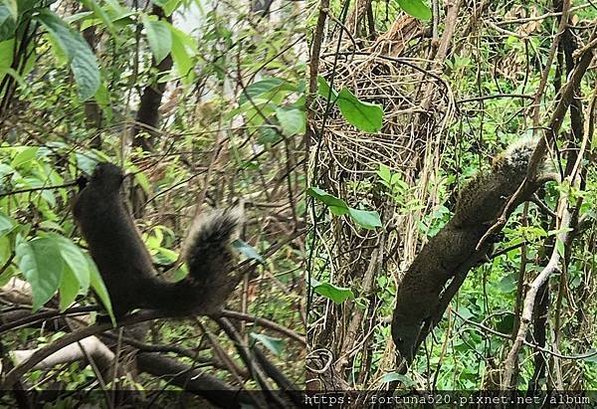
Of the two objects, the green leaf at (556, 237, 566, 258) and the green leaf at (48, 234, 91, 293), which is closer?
the green leaf at (48, 234, 91, 293)

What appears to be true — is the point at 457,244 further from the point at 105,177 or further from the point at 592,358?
the point at 105,177

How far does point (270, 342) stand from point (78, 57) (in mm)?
426

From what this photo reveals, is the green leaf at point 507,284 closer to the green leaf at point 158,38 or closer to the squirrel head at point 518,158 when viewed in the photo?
the squirrel head at point 518,158

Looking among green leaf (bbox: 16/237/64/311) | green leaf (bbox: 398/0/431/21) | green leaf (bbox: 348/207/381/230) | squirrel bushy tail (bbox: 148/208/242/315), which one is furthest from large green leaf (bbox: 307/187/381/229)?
green leaf (bbox: 16/237/64/311)

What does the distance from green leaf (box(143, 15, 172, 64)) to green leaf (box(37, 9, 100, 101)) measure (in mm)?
68

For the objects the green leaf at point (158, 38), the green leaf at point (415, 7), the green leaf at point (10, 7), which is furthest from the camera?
the green leaf at point (415, 7)

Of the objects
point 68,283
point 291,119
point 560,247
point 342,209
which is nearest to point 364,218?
point 342,209

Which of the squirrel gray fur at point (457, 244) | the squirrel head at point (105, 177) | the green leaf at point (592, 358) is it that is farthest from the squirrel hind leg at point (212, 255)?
the green leaf at point (592, 358)

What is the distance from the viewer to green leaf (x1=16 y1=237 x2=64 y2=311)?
49 cm

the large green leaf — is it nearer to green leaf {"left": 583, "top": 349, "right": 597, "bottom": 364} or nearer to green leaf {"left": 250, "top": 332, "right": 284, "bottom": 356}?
green leaf {"left": 250, "top": 332, "right": 284, "bottom": 356}

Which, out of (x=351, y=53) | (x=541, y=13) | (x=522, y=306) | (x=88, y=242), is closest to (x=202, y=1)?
(x=351, y=53)

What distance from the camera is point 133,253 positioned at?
77cm

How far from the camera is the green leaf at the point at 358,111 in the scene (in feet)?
2.35

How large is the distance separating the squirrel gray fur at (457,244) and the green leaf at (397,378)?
0.08 feet
